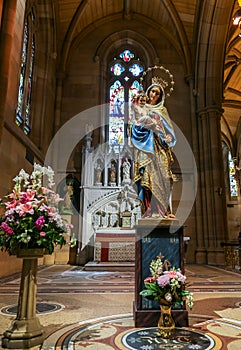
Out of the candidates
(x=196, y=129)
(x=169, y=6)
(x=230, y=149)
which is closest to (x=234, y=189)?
(x=230, y=149)

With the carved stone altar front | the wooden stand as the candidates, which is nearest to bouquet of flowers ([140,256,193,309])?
the wooden stand

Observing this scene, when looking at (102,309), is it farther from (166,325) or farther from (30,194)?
(30,194)

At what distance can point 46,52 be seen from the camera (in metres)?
10.7

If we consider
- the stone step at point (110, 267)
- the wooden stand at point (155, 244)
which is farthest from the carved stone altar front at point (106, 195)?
the wooden stand at point (155, 244)

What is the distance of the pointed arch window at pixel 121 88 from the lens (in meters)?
11.7

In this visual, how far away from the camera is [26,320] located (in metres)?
2.29

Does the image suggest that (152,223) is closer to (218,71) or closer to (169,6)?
(218,71)

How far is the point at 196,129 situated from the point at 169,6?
17.0ft

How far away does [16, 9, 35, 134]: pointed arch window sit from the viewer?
8754 millimetres

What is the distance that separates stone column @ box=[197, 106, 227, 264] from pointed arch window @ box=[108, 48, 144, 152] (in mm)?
3076

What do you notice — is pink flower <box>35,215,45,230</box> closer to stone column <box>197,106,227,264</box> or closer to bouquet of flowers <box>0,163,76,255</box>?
bouquet of flowers <box>0,163,76,255</box>

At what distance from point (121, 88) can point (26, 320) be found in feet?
37.1

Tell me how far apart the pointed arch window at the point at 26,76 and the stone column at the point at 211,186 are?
6.43 metres

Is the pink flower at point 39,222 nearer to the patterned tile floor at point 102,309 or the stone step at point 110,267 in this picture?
the patterned tile floor at point 102,309
